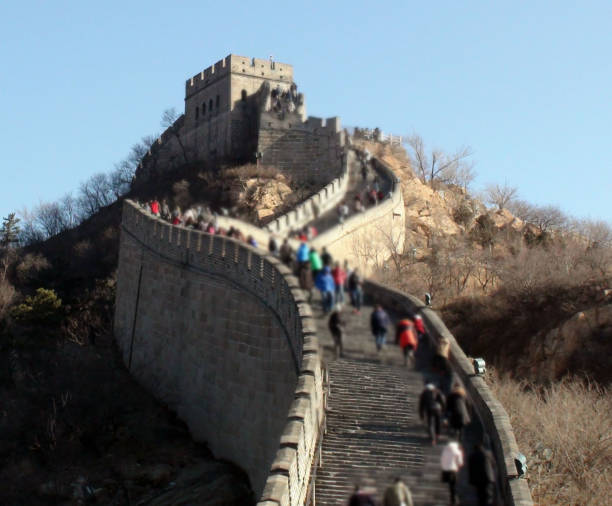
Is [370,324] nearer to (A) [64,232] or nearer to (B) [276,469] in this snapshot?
(B) [276,469]

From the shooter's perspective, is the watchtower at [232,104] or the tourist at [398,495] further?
the watchtower at [232,104]

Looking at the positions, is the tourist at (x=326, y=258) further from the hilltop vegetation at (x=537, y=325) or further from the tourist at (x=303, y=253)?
the hilltop vegetation at (x=537, y=325)

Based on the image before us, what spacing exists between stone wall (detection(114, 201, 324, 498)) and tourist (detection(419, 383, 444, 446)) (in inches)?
75.3

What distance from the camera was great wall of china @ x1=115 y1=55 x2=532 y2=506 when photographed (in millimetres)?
9883

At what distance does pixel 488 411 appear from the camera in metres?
10.3

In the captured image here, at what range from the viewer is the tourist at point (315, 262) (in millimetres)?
9047

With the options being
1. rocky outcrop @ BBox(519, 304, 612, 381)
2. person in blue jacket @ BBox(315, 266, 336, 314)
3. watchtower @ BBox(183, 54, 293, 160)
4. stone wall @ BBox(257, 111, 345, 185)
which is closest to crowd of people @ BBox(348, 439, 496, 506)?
person in blue jacket @ BBox(315, 266, 336, 314)

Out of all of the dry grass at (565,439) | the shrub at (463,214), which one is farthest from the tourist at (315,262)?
the shrub at (463,214)

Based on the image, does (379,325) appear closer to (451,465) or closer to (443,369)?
(443,369)

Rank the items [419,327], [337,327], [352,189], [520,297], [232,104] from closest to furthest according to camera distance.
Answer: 1. [419,327]
2. [337,327]
3. [352,189]
4. [520,297]
5. [232,104]

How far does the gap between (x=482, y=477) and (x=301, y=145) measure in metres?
32.3

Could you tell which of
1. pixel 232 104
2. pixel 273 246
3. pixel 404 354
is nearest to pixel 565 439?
pixel 273 246

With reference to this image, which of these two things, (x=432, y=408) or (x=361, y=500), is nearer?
(x=361, y=500)

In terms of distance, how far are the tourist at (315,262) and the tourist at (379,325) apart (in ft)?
2.76
